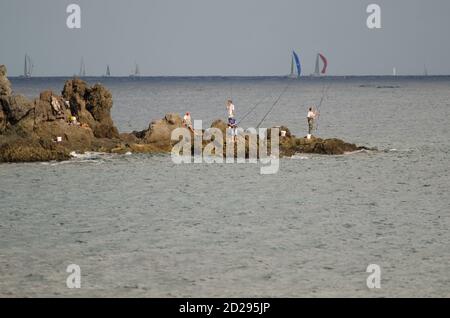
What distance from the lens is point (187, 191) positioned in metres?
32.0

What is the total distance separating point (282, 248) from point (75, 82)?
89.4ft

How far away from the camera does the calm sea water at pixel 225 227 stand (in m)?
18.2

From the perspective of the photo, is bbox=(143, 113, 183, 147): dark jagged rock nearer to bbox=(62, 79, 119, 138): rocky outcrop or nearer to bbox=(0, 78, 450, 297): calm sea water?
bbox=(0, 78, 450, 297): calm sea water

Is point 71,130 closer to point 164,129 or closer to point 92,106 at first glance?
point 92,106

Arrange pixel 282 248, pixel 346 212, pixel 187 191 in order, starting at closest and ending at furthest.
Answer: pixel 282 248
pixel 346 212
pixel 187 191

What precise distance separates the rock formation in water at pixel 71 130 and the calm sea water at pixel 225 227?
1.29 meters

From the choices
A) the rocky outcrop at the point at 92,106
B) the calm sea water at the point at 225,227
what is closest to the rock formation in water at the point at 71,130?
the rocky outcrop at the point at 92,106

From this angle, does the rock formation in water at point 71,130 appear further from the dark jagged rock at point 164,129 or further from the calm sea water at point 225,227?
the calm sea water at point 225,227

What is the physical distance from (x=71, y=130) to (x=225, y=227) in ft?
62.2

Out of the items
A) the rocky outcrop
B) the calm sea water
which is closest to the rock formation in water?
the rocky outcrop

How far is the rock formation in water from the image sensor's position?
3972cm

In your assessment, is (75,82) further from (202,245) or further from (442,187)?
(202,245)

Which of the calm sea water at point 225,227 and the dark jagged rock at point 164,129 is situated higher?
the dark jagged rock at point 164,129
